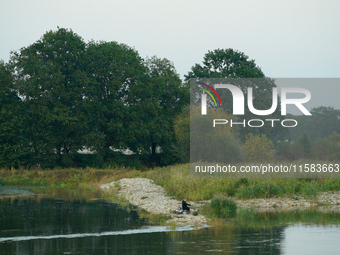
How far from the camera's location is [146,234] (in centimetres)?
1984

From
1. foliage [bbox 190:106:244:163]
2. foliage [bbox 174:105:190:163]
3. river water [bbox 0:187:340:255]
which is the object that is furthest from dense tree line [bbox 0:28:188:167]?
river water [bbox 0:187:340:255]

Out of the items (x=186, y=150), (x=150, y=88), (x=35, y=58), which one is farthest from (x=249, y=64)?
(x=35, y=58)

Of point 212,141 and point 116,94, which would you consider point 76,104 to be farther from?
point 212,141

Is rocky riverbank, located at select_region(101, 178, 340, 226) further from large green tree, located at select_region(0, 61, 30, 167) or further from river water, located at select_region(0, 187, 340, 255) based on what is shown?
large green tree, located at select_region(0, 61, 30, 167)

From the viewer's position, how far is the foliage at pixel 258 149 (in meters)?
44.5

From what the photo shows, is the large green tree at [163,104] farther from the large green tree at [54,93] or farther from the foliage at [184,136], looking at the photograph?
the large green tree at [54,93]

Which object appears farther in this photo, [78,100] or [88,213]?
[78,100]

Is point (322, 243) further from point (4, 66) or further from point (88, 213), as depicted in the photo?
point (4, 66)

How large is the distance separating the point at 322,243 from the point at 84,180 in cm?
3676

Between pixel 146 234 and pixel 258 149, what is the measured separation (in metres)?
27.6

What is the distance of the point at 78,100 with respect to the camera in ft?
200

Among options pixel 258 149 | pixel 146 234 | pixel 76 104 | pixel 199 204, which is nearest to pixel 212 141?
pixel 258 149

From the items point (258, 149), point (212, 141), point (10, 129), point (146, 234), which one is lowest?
point (146, 234)

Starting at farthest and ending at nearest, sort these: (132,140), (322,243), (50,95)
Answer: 1. (132,140)
2. (50,95)
3. (322,243)
